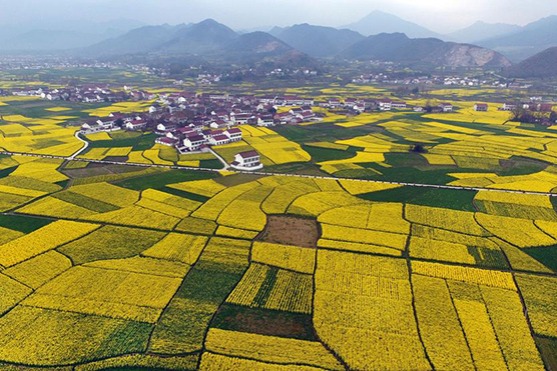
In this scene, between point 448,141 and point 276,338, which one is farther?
point 448,141

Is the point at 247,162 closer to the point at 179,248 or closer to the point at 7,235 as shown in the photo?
the point at 179,248

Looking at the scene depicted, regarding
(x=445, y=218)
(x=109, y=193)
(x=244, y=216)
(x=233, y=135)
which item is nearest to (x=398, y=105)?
(x=233, y=135)

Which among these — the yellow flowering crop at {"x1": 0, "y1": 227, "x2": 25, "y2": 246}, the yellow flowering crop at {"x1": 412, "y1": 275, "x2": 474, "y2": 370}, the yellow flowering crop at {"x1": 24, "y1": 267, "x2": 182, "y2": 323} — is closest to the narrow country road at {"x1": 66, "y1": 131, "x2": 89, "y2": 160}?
the yellow flowering crop at {"x1": 0, "y1": 227, "x2": 25, "y2": 246}

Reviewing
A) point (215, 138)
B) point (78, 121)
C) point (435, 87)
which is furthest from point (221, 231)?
point (435, 87)

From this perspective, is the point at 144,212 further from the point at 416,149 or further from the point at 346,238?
the point at 416,149

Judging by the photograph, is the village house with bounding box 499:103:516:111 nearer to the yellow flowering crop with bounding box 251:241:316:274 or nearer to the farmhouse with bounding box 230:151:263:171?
the farmhouse with bounding box 230:151:263:171

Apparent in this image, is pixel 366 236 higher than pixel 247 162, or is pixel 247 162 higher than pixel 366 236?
pixel 247 162

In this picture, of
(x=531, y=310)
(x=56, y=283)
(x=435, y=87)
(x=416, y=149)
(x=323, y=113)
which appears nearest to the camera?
(x=531, y=310)

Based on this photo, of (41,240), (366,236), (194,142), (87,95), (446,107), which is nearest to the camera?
(41,240)
